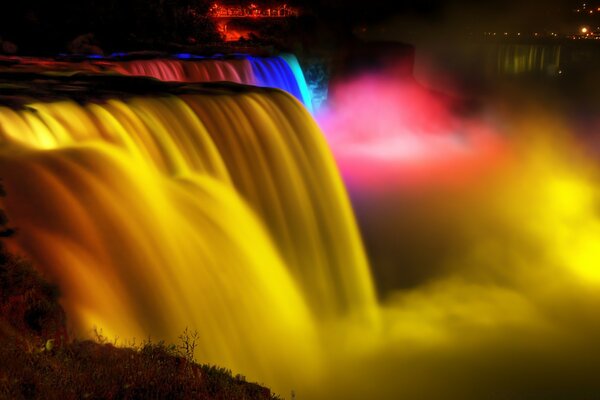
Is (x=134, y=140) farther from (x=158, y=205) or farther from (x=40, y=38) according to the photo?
(x=40, y=38)

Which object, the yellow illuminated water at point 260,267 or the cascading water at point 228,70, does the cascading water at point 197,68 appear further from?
the yellow illuminated water at point 260,267

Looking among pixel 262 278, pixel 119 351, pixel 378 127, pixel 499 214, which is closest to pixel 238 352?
pixel 262 278

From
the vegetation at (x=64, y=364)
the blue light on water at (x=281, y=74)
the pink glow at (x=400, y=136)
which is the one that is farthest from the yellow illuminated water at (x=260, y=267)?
the pink glow at (x=400, y=136)

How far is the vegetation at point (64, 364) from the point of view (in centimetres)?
311

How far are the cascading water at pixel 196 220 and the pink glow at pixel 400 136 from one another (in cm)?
723

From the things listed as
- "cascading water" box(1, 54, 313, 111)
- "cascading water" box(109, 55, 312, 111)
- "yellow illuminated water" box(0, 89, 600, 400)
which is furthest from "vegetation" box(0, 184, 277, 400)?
"cascading water" box(109, 55, 312, 111)

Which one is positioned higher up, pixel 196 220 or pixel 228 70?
pixel 228 70

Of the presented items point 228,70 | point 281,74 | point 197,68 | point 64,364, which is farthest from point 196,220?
point 281,74

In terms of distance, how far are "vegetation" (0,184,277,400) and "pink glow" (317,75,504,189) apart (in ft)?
39.5

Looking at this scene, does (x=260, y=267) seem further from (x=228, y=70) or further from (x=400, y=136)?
(x=400, y=136)

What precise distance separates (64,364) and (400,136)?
799 inches

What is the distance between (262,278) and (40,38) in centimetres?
1126

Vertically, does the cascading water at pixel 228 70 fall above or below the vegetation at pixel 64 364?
A: above

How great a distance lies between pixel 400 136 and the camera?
22.8 meters
